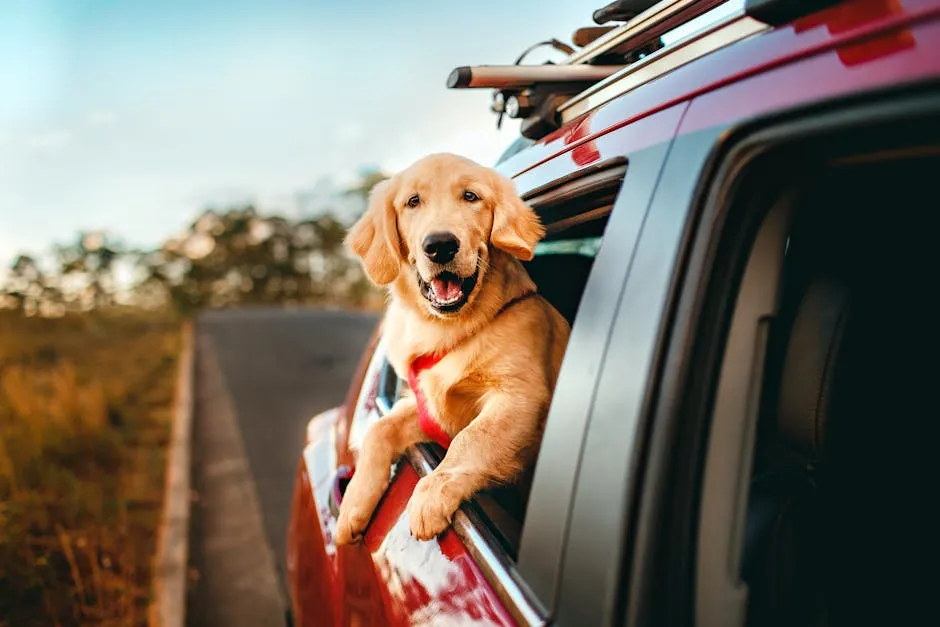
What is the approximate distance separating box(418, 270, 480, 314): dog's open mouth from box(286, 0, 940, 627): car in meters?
0.35

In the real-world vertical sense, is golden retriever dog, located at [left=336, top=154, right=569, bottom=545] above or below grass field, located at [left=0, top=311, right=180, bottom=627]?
above

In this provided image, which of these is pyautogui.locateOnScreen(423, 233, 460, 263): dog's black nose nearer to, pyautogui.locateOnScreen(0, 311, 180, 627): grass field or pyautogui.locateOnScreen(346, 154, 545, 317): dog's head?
pyautogui.locateOnScreen(346, 154, 545, 317): dog's head

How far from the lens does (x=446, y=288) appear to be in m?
1.86

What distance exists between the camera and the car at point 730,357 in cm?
86

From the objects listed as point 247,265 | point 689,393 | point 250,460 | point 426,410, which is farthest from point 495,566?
point 247,265

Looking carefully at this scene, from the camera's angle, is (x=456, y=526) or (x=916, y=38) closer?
(x=916, y=38)

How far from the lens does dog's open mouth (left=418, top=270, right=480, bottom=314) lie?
184 centimetres

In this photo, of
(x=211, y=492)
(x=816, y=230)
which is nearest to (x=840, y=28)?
(x=816, y=230)

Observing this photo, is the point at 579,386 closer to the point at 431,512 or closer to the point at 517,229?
the point at 431,512

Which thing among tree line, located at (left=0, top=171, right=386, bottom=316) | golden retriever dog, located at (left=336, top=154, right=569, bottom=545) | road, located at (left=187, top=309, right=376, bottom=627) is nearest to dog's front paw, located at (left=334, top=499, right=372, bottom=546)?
golden retriever dog, located at (left=336, top=154, right=569, bottom=545)

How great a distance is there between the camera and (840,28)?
0.77 m

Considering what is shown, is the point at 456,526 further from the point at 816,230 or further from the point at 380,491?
the point at 816,230

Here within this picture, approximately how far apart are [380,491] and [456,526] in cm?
43

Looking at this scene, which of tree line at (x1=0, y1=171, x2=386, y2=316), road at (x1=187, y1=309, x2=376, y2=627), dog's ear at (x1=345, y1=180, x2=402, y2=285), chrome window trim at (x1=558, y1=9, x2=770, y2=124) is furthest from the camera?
tree line at (x1=0, y1=171, x2=386, y2=316)
